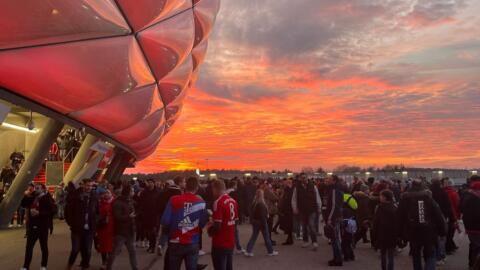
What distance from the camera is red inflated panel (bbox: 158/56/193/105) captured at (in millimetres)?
11482

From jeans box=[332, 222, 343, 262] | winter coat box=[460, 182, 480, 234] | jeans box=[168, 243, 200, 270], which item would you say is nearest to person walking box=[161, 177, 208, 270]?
jeans box=[168, 243, 200, 270]

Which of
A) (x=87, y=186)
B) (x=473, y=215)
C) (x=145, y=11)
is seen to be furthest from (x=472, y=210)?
(x=87, y=186)

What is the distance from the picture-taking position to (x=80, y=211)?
30.9 feet

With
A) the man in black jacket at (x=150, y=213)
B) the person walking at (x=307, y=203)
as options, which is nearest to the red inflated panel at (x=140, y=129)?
the man in black jacket at (x=150, y=213)

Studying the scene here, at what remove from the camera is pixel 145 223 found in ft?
39.4

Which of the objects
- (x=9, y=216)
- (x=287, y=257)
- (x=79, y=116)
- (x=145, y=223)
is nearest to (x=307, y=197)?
(x=287, y=257)

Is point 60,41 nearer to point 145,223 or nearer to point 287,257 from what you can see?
point 145,223

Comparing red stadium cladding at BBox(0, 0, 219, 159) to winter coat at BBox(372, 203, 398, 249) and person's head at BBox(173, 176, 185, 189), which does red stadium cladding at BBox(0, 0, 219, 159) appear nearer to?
person's head at BBox(173, 176, 185, 189)

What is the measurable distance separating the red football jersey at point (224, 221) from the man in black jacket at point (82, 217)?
3.60 m

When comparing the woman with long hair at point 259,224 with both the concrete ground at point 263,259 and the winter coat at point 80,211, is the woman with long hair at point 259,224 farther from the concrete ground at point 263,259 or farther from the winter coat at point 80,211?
the winter coat at point 80,211

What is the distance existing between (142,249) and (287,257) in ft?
13.1

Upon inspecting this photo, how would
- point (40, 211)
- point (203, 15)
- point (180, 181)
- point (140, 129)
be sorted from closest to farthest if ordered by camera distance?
1. point (40, 211)
2. point (180, 181)
3. point (203, 15)
4. point (140, 129)

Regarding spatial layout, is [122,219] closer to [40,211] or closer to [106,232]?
[106,232]

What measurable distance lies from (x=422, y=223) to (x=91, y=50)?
19.1 ft
